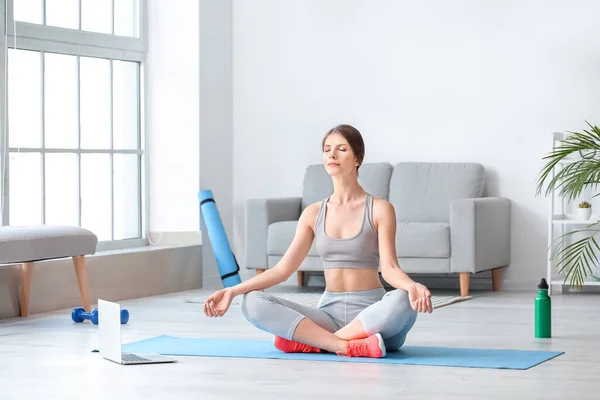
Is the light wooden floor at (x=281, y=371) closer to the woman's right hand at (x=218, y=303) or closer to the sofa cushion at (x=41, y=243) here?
the woman's right hand at (x=218, y=303)

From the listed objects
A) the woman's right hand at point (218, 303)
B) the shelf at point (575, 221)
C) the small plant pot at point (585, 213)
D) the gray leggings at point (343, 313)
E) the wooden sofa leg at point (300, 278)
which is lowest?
the wooden sofa leg at point (300, 278)

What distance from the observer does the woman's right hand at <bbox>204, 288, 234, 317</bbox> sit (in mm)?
3711

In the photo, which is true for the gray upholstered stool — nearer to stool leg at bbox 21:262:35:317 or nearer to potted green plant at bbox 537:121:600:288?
stool leg at bbox 21:262:35:317

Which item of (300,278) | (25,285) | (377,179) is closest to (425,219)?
(377,179)

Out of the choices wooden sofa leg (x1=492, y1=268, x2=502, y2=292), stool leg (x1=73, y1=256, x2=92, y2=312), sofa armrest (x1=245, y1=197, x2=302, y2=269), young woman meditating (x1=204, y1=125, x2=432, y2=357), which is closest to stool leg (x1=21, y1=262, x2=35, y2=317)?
stool leg (x1=73, y1=256, x2=92, y2=312)

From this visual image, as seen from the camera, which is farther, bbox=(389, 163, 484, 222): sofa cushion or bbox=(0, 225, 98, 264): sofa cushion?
bbox=(389, 163, 484, 222): sofa cushion

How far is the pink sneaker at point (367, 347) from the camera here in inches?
152

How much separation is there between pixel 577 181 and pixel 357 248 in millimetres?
2190

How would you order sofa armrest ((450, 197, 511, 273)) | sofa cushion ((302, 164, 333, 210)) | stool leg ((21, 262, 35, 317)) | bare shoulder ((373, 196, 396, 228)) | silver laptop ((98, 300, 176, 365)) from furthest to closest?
sofa cushion ((302, 164, 333, 210)) → sofa armrest ((450, 197, 511, 273)) → stool leg ((21, 262, 35, 317)) → bare shoulder ((373, 196, 396, 228)) → silver laptop ((98, 300, 176, 365))

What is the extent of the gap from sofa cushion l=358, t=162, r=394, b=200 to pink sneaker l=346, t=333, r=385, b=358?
322 centimetres

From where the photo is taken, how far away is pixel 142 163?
745 cm

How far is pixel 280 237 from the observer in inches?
269

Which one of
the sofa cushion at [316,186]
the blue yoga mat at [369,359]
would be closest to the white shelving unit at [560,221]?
the sofa cushion at [316,186]

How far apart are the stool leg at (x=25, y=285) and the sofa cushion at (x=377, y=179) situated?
2.35 metres
